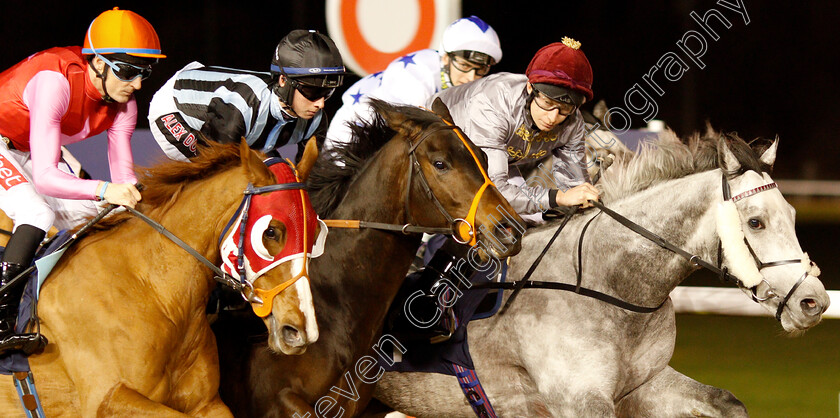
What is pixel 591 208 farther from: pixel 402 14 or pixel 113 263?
pixel 402 14

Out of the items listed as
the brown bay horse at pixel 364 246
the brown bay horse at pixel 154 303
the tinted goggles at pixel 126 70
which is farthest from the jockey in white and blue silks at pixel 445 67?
the brown bay horse at pixel 154 303

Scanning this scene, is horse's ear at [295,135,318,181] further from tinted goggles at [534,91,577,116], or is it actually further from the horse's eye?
tinted goggles at [534,91,577,116]

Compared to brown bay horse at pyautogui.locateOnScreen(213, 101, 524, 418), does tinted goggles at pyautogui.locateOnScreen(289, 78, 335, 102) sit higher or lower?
higher

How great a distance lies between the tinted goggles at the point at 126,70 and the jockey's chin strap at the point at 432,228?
84 cm

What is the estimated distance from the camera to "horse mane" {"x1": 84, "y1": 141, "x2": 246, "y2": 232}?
293 centimetres

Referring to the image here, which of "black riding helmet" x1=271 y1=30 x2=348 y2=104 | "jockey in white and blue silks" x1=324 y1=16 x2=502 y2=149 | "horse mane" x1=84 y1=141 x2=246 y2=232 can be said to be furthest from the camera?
"jockey in white and blue silks" x1=324 y1=16 x2=502 y2=149

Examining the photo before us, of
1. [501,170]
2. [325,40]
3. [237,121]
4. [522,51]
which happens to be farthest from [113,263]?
[522,51]

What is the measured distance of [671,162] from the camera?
366cm

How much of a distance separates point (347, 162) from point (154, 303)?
0.99 metres

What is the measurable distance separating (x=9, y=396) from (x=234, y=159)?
3.30 feet

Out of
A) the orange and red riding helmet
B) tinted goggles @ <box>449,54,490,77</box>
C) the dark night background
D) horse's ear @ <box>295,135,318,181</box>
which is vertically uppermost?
the orange and red riding helmet

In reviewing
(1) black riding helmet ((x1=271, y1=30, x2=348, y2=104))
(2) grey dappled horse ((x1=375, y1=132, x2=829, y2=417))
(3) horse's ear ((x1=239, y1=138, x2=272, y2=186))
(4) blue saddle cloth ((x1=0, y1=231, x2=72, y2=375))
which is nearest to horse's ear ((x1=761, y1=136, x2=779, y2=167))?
(2) grey dappled horse ((x1=375, y1=132, x2=829, y2=417))

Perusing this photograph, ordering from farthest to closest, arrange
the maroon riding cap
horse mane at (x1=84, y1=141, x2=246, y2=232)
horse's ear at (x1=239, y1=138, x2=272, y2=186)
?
the maroon riding cap → horse mane at (x1=84, y1=141, x2=246, y2=232) → horse's ear at (x1=239, y1=138, x2=272, y2=186)

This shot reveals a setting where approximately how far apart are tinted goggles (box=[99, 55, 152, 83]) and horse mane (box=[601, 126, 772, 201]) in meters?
1.94
